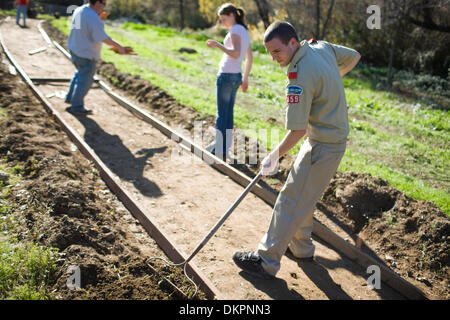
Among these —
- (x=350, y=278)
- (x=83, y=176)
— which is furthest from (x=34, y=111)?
(x=350, y=278)

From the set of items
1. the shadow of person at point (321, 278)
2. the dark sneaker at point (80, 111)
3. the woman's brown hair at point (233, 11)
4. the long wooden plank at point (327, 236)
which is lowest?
the shadow of person at point (321, 278)

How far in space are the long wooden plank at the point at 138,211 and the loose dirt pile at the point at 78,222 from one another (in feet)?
0.28

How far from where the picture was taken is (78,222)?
4211mm

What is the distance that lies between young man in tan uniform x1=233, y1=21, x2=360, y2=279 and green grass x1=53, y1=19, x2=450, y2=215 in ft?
8.50

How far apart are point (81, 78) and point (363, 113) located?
21.6 ft

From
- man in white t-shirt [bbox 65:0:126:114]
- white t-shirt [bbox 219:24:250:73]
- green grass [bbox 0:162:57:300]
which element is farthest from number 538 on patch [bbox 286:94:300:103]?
man in white t-shirt [bbox 65:0:126:114]

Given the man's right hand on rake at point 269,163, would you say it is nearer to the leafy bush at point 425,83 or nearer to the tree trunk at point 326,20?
the leafy bush at point 425,83

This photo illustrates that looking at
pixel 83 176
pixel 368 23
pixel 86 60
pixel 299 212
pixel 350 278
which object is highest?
pixel 368 23

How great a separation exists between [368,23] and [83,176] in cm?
1233

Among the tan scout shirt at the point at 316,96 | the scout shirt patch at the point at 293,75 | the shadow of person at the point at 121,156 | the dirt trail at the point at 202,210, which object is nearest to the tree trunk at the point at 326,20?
the dirt trail at the point at 202,210

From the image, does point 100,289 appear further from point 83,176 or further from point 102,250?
point 83,176

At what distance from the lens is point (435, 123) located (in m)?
8.77

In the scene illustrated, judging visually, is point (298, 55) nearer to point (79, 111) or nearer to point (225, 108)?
point (225, 108)

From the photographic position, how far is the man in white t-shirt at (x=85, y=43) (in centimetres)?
728
